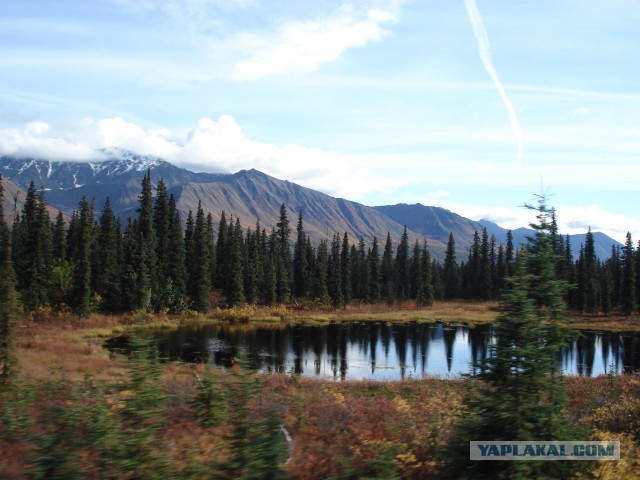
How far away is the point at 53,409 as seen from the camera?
9.23 meters

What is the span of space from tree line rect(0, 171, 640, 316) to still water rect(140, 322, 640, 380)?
32.2ft

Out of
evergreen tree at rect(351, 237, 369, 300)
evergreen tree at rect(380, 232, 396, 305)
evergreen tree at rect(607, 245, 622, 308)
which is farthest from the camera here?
evergreen tree at rect(351, 237, 369, 300)

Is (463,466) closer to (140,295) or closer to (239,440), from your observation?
(239,440)

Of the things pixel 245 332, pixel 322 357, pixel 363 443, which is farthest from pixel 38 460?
pixel 245 332

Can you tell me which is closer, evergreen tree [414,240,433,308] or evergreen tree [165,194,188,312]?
evergreen tree [165,194,188,312]

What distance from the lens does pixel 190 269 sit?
285 feet

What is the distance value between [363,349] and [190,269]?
4263 cm

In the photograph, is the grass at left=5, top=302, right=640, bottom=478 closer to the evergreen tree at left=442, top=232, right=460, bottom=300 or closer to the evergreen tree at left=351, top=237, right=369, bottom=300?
the evergreen tree at left=351, top=237, right=369, bottom=300

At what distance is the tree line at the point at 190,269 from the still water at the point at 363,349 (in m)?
9.82

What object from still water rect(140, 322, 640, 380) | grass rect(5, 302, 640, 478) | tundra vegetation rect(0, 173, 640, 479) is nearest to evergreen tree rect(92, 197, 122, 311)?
still water rect(140, 322, 640, 380)

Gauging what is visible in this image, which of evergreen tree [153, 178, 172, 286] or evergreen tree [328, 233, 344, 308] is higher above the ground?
evergreen tree [153, 178, 172, 286]

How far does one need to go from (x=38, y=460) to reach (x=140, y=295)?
68.6m

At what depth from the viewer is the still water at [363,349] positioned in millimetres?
43594

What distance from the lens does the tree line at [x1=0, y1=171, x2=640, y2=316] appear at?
70.6 meters
